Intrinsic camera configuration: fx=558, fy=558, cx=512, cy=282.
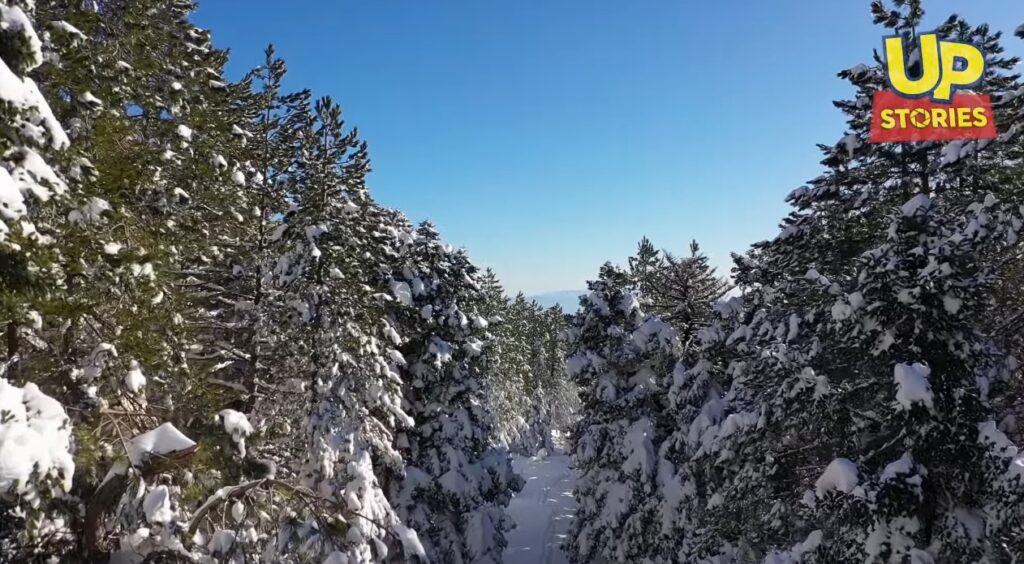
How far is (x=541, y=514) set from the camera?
35531 mm

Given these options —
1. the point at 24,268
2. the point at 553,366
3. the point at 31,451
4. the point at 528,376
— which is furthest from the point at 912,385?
the point at 553,366

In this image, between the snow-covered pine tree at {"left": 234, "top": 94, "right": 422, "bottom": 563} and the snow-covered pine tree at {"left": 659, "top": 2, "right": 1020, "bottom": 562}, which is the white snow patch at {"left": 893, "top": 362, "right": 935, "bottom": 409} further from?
the snow-covered pine tree at {"left": 234, "top": 94, "right": 422, "bottom": 563}

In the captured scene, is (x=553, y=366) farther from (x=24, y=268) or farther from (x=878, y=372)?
(x=24, y=268)

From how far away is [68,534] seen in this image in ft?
19.8

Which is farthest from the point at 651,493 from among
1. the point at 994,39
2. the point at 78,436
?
the point at 78,436

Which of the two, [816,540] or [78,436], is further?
[816,540]

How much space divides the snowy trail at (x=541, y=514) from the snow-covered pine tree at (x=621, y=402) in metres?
9.36

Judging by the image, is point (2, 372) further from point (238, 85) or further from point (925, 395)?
point (238, 85)

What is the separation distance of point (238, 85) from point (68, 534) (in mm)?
14029

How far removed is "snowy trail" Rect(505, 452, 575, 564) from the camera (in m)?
28.1

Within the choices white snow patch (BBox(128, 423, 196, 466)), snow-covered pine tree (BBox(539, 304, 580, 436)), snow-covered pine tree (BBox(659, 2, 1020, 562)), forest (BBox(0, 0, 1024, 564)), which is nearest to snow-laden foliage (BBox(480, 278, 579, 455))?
snow-covered pine tree (BBox(539, 304, 580, 436))

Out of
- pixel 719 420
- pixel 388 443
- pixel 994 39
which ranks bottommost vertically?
pixel 388 443

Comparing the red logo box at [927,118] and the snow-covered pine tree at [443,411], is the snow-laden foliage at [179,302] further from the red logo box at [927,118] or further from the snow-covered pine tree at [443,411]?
the red logo box at [927,118]

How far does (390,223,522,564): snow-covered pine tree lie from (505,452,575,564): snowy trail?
920 centimetres
